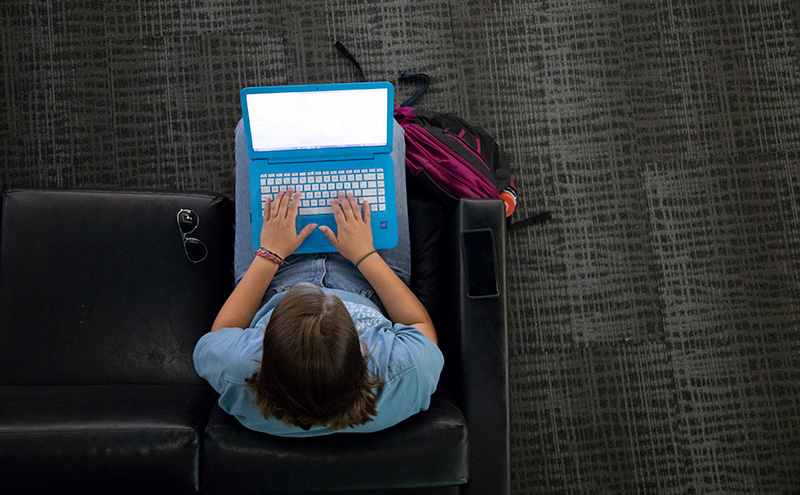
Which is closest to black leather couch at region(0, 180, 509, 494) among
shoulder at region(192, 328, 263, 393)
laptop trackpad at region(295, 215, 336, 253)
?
shoulder at region(192, 328, 263, 393)

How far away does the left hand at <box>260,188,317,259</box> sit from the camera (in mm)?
1169

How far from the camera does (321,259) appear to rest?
4.02 feet

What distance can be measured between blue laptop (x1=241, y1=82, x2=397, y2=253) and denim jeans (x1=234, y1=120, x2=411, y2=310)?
28 millimetres

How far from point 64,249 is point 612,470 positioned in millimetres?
1628

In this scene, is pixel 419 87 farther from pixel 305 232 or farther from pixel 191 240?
pixel 191 240

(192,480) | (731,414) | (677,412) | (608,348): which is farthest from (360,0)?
(731,414)

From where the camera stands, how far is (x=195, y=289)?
4.10ft

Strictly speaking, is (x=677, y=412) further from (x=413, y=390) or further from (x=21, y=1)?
(x=21, y=1)

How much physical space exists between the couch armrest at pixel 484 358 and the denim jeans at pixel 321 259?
16 centimetres

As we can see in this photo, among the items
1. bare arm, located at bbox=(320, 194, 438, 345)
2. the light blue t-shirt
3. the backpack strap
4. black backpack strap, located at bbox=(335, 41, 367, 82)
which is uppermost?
black backpack strap, located at bbox=(335, 41, 367, 82)

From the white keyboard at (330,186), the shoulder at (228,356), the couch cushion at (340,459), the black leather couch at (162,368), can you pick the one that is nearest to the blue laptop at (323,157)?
the white keyboard at (330,186)

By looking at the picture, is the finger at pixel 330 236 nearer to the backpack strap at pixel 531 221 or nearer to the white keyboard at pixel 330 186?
the white keyboard at pixel 330 186

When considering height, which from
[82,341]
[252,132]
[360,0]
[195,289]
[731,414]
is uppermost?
[360,0]

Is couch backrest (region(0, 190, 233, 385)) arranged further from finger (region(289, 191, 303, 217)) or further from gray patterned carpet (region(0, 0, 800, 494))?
gray patterned carpet (region(0, 0, 800, 494))
